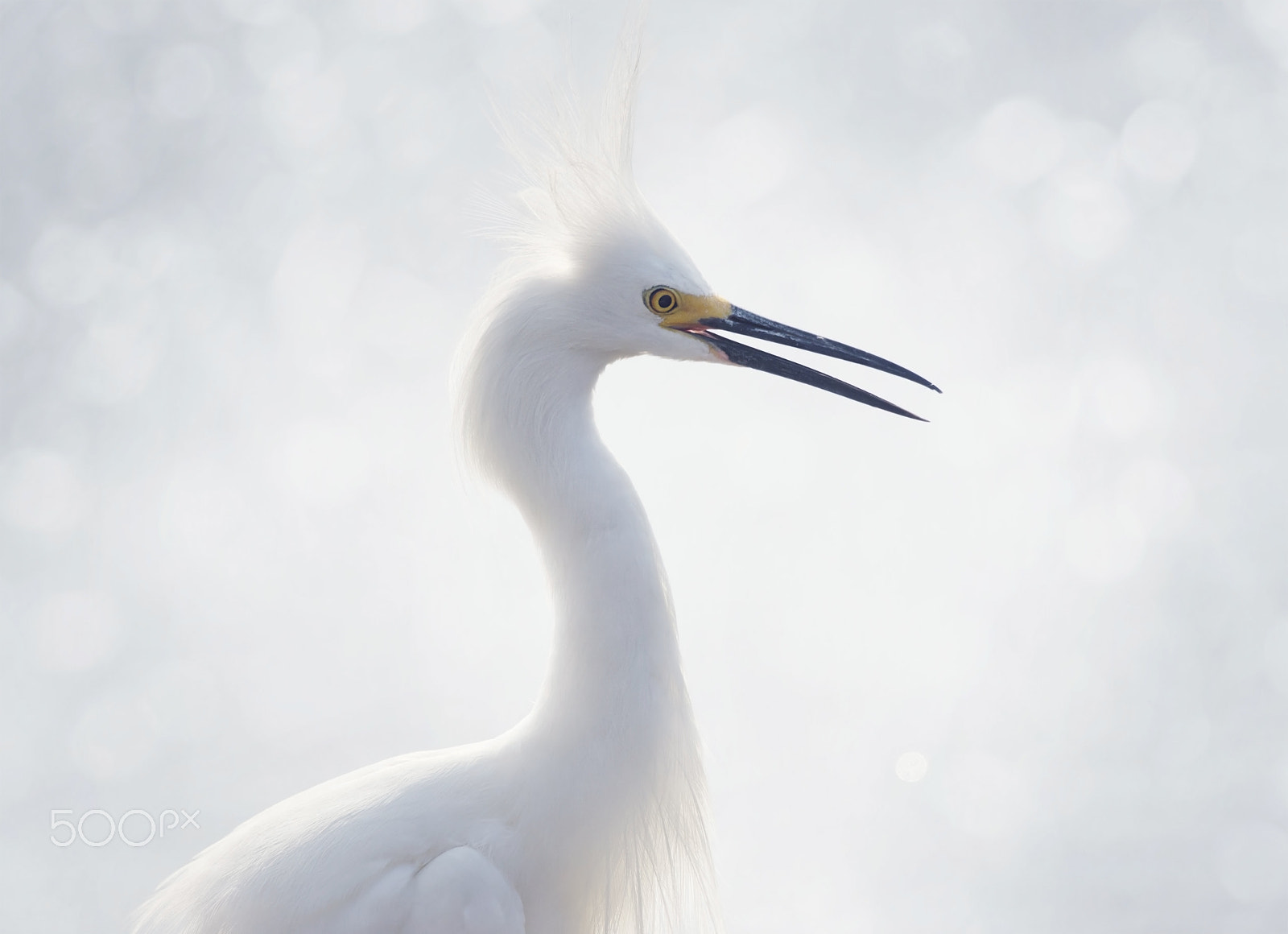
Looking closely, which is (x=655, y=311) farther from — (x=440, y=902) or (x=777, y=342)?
(x=440, y=902)

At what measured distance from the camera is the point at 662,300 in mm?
1423

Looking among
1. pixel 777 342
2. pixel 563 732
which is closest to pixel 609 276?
pixel 777 342

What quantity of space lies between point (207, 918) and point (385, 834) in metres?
0.28

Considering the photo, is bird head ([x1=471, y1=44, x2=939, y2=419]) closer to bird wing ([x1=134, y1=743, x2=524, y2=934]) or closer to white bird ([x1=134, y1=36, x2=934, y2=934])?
white bird ([x1=134, y1=36, x2=934, y2=934])

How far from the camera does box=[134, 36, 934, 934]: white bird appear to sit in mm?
1282

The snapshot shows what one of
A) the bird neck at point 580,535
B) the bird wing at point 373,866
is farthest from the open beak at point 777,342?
the bird wing at point 373,866

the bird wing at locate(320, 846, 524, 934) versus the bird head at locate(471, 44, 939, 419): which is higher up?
the bird head at locate(471, 44, 939, 419)

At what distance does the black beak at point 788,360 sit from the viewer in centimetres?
145

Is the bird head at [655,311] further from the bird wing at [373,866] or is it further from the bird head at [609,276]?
the bird wing at [373,866]

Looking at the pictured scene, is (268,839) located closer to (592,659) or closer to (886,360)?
(592,659)

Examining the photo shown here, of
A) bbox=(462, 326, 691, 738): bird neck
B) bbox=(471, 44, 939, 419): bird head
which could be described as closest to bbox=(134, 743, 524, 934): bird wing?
bbox=(462, 326, 691, 738): bird neck

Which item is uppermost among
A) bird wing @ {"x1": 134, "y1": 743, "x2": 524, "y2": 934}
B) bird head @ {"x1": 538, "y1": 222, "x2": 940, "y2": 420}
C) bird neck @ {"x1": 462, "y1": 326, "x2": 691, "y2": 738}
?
bird head @ {"x1": 538, "y1": 222, "x2": 940, "y2": 420}

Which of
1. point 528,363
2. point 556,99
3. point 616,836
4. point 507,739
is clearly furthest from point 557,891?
point 556,99

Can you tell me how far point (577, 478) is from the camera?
1319 mm
